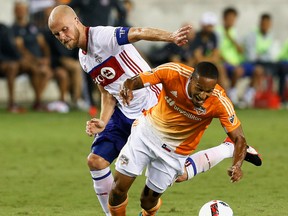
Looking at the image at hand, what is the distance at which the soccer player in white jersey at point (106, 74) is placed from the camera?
850 cm

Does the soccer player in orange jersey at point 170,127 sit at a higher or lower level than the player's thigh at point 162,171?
higher

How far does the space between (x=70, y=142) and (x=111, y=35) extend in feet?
23.9

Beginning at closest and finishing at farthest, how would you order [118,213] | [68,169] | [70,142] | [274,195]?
[118,213], [274,195], [68,169], [70,142]

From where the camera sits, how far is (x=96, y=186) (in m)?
8.94

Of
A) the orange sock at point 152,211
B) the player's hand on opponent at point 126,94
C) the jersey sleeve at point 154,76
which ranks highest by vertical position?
the jersey sleeve at point 154,76

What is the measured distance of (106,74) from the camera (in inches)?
348

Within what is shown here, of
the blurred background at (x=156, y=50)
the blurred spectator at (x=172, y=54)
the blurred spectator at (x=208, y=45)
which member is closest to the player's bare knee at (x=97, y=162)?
the blurred background at (x=156, y=50)

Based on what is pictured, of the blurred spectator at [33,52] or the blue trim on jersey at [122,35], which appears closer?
the blue trim on jersey at [122,35]

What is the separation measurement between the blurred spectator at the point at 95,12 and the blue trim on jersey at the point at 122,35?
1211 cm

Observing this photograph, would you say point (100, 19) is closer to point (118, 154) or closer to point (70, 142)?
point (70, 142)

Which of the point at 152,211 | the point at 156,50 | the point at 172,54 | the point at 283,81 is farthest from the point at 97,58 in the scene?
the point at 283,81

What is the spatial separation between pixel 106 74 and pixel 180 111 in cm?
105

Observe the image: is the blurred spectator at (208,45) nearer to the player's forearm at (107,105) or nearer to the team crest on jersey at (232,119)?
the player's forearm at (107,105)

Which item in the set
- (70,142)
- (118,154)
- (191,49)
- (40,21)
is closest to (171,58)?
(191,49)
